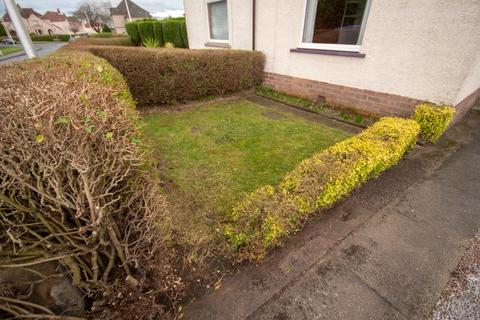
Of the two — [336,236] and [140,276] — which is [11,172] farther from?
[336,236]

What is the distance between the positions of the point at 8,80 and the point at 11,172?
1.67 m

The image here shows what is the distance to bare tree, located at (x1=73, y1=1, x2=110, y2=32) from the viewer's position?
54938 millimetres

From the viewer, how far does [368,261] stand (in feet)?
7.60

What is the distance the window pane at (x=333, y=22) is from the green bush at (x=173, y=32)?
15.5 metres

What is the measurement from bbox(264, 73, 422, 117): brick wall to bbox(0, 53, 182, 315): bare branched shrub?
555 centimetres

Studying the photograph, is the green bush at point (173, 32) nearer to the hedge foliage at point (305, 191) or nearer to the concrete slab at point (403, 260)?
the hedge foliage at point (305, 191)

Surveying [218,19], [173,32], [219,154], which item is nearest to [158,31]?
[173,32]

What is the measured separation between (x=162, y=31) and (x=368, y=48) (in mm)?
19752

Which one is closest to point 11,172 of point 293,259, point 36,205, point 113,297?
point 36,205

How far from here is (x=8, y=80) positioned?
7.18 feet

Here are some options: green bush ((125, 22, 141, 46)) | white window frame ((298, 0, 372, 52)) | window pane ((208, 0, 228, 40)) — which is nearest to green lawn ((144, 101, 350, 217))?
white window frame ((298, 0, 372, 52))

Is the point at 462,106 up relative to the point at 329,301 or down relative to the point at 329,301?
up

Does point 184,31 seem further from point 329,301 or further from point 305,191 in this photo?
point 329,301

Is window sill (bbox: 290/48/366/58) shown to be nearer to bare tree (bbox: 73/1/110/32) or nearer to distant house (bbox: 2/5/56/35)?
bare tree (bbox: 73/1/110/32)
